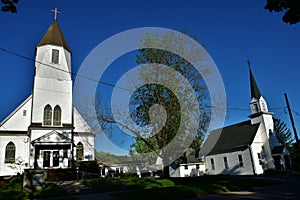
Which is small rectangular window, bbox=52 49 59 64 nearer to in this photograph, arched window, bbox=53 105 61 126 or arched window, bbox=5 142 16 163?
arched window, bbox=53 105 61 126

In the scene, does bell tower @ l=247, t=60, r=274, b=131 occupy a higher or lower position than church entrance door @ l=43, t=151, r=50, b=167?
higher

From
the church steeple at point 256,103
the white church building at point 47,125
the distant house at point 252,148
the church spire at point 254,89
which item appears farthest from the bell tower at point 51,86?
the church spire at point 254,89

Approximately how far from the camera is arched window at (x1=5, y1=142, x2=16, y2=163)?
2514 centimetres

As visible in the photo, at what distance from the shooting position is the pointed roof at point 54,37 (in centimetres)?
2812

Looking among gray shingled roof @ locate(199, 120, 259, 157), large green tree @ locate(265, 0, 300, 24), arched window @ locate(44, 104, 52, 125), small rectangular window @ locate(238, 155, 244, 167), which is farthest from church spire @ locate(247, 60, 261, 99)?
large green tree @ locate(265, 0, 300, 24)

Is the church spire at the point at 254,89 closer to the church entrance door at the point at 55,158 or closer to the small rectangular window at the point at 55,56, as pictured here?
the small rectangular window at the point at 55,56

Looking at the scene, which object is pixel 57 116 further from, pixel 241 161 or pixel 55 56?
pixel 241 161

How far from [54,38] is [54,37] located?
22 centimetres

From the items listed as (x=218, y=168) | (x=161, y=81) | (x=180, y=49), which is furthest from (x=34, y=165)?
(x=218, y=168)

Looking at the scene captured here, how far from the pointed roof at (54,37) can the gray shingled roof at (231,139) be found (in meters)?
24.5

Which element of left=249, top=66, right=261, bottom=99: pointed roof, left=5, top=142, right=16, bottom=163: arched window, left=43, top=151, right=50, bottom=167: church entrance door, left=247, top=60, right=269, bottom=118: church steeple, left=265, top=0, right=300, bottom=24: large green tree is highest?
left=249, top=66, right=261, bottom=99: pointed roof

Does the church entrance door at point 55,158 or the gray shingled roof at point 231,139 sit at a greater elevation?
the gray shingled roof at point 231,139

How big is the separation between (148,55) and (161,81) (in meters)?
2.40

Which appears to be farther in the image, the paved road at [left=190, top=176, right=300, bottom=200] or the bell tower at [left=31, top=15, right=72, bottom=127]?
the bell tower at [left=31, top=15, right=72, bottom=127]
